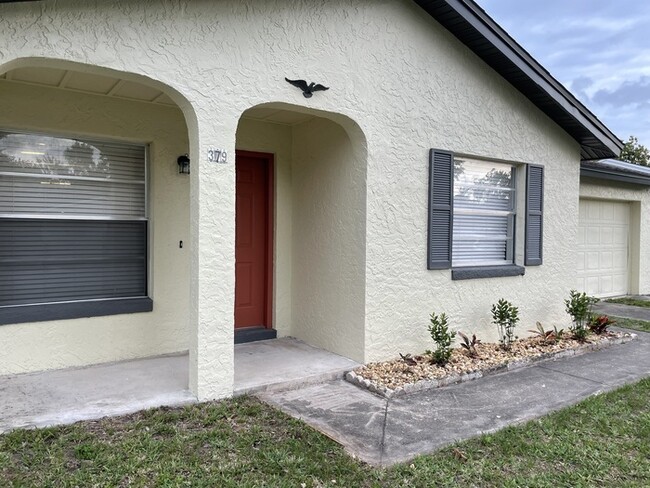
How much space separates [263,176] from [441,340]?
3203 millimetres

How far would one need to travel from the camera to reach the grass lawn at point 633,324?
27.9 ft

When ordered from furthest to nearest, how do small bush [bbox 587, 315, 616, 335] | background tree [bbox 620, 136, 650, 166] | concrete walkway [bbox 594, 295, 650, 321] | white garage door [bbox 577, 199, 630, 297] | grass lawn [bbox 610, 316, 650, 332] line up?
1. background tree [bbox 620, 136, 650, 166]
2. white garage door [bbox 577, 199, 630, 297]
3. concrete walkway [bbox 594, 295, 650, 321]
4. grass lawn [bbox 610, 316, 650, 332]
5. small bush [bbox 587, 315, 616, 335]

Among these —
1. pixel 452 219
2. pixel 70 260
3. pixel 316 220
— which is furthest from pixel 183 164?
pixel 452 219

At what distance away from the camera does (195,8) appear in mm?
4508

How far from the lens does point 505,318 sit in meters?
6.78

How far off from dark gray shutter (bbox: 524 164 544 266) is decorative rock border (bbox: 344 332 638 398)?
1.39 m

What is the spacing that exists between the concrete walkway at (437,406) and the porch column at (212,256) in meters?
0.65

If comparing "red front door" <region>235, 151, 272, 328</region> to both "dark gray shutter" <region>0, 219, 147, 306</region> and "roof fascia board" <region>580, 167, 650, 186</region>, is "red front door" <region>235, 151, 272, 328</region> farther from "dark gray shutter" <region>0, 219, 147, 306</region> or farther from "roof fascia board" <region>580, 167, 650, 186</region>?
"roof fascia board" <region>580, 167, 650, 186</region>

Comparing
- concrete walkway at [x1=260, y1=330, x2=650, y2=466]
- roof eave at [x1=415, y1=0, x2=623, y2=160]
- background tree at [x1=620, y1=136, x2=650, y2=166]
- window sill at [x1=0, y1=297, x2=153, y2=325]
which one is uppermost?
background tree at [x1=620, y1=136, x2=650, y2=166]

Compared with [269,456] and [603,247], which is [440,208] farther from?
[603,247]

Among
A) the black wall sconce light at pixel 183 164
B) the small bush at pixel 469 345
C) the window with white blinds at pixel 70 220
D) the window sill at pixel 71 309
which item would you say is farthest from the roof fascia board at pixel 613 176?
the window sill at pixel 71 309

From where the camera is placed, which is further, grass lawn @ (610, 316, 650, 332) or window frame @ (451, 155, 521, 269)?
grass lawn @ (610, 316, 650, 332)

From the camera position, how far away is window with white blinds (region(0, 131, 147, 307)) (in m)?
5.20

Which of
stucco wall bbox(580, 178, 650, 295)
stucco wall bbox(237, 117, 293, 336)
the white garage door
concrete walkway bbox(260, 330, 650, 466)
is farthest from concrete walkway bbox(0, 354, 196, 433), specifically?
stucco wall bbox(580, 178, 650, 295)
